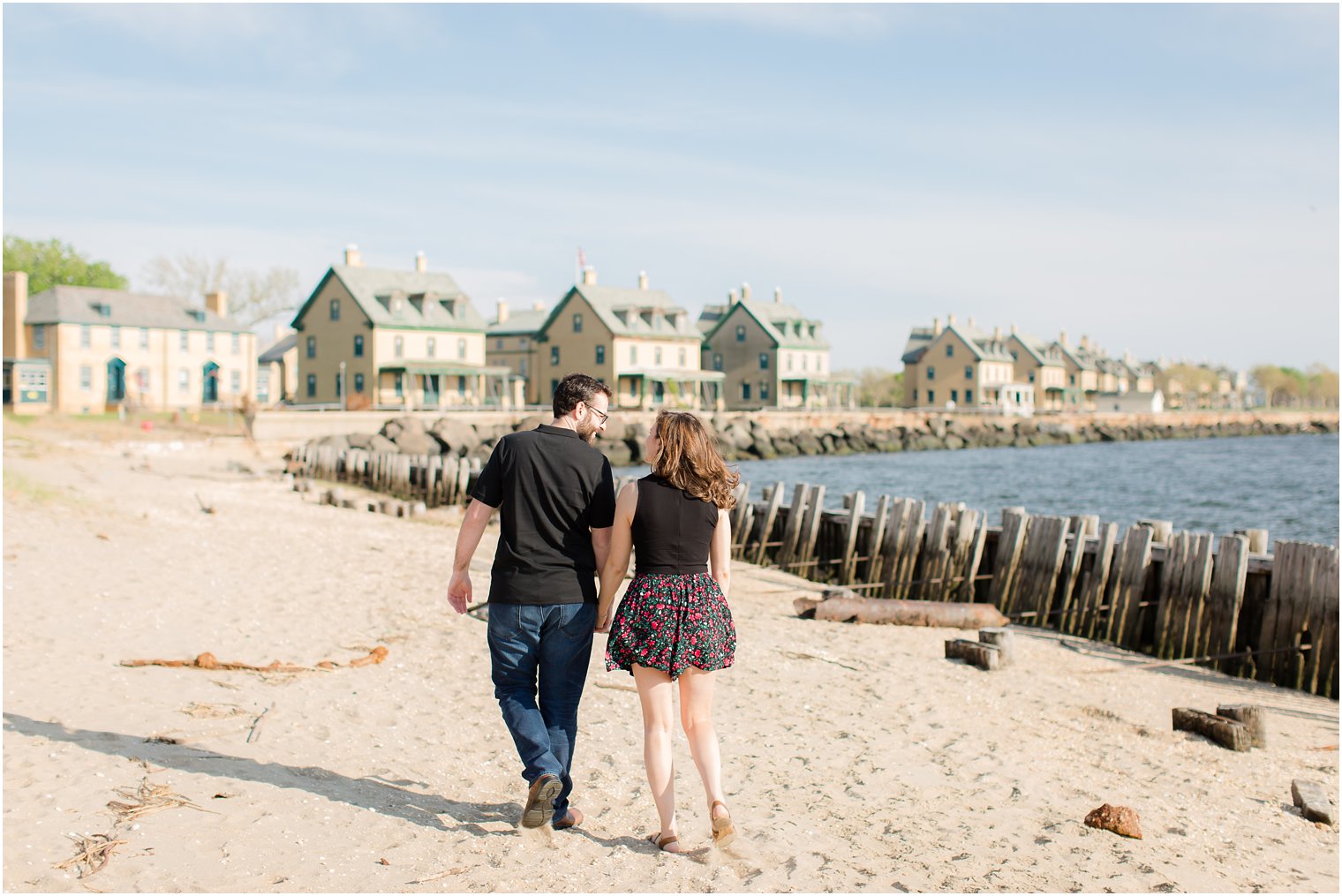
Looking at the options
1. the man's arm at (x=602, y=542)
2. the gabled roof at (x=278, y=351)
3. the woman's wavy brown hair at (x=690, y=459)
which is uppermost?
the gabled roof at (x=278, y=351)

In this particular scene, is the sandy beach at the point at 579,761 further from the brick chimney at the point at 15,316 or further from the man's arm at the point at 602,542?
the brick chimney at the point at 15,316

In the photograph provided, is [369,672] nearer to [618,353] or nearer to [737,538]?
[737,538]

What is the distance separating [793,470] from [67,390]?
37.9m

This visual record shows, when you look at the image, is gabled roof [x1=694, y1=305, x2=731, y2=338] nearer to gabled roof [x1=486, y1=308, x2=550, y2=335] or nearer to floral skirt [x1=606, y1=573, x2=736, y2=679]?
gabled roof [x1=486, y1=308, x2=550, y2=335]

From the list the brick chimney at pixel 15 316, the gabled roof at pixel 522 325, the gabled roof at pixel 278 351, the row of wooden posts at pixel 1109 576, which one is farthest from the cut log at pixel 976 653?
the gabled roof at pixel 278 351

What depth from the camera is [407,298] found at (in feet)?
202

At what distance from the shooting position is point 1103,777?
22.4ft

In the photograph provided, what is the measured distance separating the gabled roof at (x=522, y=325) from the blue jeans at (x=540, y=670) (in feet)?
227

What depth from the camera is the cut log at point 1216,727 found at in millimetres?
7652

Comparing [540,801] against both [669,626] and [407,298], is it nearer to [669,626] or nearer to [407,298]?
[669,626]

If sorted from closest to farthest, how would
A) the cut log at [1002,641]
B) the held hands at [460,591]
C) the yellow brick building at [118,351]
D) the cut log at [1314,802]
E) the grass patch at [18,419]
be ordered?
1. the held hands at [460,591]
2. the cut log at [1314,802]
3. the cut log at [1002,641]
4. the grass patch at [18,419]
5. the yellow brick building at [118,351]

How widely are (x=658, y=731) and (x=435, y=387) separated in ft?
193

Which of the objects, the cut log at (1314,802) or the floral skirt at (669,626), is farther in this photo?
the cut log at (1314,802)

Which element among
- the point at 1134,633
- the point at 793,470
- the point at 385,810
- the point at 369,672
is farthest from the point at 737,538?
the point at 793,470
